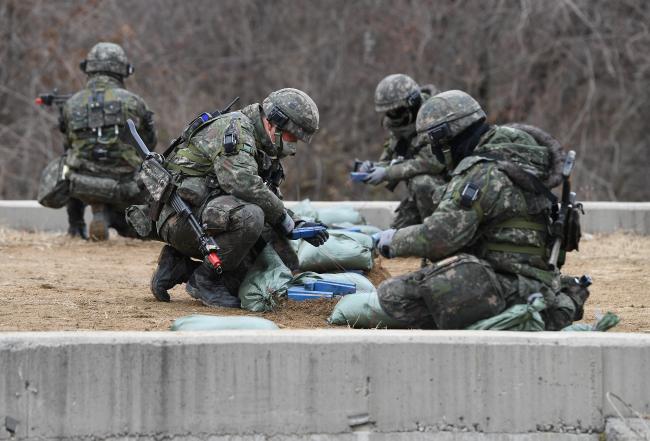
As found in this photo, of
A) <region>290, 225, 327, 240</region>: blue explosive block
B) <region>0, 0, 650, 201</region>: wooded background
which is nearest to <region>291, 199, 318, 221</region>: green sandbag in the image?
<region>290, 225, 327, 240</region>: blue explosive block

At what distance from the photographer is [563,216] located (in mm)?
6477

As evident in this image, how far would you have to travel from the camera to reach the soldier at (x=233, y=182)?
289 inches

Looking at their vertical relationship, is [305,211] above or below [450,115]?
below

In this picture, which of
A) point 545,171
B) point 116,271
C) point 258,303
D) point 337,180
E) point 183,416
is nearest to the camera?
point 183,416

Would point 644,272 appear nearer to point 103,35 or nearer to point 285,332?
point 285,332

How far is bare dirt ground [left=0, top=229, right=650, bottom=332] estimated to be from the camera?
706 cm

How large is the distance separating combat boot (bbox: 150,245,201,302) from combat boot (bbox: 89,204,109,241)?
150 inches

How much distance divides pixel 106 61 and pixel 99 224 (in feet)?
5.16

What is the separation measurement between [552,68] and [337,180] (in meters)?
4.27

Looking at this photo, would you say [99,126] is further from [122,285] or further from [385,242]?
[385,242]

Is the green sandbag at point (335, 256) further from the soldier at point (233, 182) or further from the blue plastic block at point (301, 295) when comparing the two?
the blue plastic block at point (301, 295)

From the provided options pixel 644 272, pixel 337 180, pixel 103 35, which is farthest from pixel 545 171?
pixel 103 35

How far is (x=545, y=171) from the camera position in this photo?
21.5ft

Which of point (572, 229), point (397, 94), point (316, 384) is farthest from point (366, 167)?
point (316, 384)
